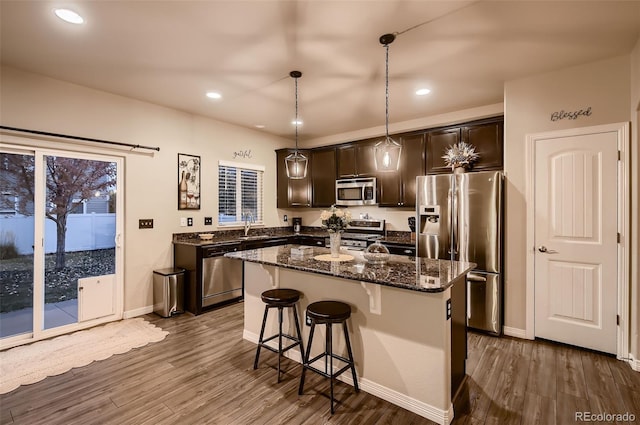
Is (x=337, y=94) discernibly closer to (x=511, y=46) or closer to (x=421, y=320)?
(x=511, y=46)

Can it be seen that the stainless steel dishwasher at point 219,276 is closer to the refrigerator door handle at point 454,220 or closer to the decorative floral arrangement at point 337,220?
the decorative floral arrangement at point 337,220

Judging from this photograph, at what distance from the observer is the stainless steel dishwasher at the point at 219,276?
4.06 m

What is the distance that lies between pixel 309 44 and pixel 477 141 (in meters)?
2.61

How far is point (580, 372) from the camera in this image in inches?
102

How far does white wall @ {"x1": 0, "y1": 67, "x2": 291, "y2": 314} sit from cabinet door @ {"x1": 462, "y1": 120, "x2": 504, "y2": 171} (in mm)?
3622

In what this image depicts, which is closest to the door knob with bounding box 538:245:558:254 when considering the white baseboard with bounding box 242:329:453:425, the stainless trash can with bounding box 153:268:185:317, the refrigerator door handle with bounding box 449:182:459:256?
the refrigerator door handle with bounding box 449:182:459:256

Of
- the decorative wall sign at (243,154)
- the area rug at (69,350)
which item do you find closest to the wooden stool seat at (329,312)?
the area rug at (69,350)

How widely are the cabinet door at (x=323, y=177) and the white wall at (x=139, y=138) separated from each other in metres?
1.52

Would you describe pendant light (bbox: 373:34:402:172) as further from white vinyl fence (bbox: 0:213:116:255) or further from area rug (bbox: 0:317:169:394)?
white vinyl fence (bbox: 0:213:116:255)

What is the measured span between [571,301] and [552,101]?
6.67 feet

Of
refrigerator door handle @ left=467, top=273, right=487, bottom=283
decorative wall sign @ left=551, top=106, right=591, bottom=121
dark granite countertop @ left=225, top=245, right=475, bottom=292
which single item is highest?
decorative wall sign @ left=551, top=106, right=591, bottom=121

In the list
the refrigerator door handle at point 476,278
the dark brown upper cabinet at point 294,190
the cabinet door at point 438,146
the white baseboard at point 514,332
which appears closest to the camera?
the white baseboard at point 514,332

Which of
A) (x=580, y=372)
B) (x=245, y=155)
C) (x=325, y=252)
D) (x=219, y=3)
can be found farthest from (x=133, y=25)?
(x=580, y=372)

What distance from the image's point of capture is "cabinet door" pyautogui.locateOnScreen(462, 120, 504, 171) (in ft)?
12.5
